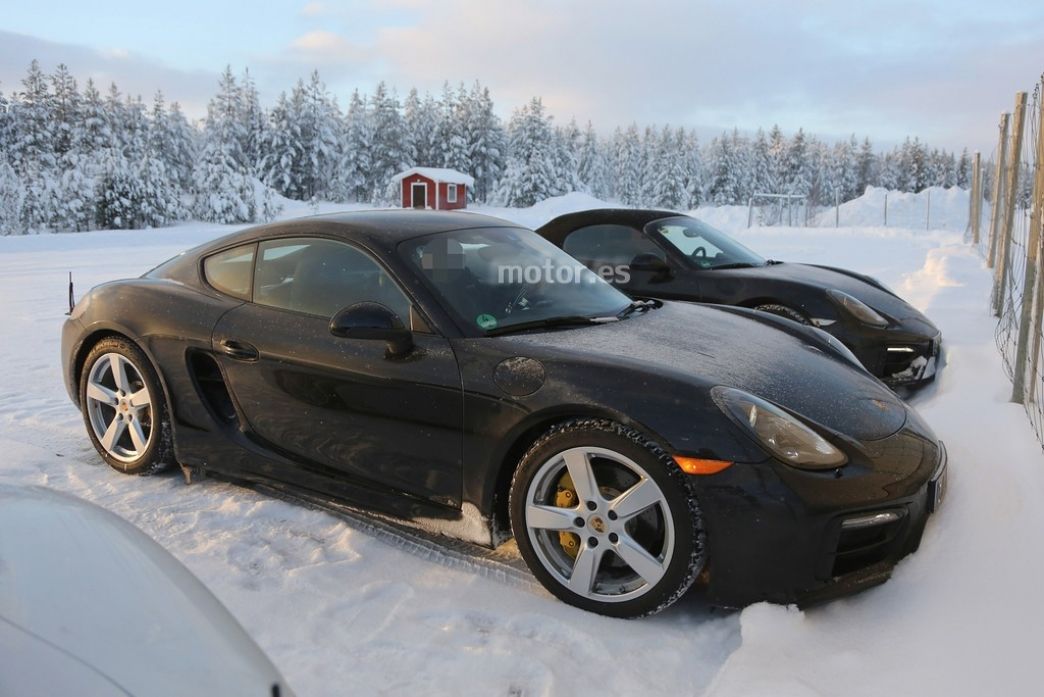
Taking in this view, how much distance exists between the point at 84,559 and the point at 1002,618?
2.46m

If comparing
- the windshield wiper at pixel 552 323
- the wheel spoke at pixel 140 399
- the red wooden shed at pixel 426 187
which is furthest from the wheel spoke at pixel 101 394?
the red wooden shed at pixel 426 187

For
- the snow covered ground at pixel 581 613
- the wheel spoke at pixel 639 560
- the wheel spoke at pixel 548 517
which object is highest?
the wheel spoke at pixel 548 517

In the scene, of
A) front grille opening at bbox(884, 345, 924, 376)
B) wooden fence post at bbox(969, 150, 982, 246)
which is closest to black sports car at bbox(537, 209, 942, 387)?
front grille opening at bbox(884, 345, 924, 376)

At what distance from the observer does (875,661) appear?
2.22 metres

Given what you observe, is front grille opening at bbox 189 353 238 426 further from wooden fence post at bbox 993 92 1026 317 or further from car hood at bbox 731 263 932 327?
wooden fence post at bbox 993 92 1026 317

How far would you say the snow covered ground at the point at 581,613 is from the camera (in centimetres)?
221

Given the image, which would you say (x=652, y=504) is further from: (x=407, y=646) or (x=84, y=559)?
(x=84, y=559)

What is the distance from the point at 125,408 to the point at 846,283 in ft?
16.4

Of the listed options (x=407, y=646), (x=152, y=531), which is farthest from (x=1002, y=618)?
(x=152, y=531)

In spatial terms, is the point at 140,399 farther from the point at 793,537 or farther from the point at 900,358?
the point at 900,358

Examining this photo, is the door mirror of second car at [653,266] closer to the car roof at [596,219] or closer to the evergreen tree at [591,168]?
the car roof at [596,219]

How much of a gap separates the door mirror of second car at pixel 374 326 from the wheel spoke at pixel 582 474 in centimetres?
81

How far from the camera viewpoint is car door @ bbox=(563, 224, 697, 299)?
19.9 feet

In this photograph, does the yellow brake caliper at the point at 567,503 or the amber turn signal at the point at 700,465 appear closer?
the amber turn signal at the point at 700,465
